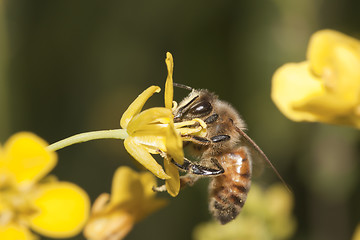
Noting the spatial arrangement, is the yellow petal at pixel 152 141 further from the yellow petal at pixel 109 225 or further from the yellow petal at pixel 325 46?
Answer: the yellow petal at pixel 325 46

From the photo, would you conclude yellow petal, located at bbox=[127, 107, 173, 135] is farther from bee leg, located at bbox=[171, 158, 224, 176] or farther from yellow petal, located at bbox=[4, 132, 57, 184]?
yellow petal, located at bbox=[4, 132, 57, 184]

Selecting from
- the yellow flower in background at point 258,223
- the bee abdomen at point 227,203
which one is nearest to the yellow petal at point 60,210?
the bee abdomen at point 227,203

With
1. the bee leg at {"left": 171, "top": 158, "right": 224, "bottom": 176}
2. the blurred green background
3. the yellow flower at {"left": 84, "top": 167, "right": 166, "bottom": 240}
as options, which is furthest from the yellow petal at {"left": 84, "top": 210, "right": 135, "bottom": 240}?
the blurred green background

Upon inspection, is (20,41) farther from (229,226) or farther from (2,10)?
(229,226)

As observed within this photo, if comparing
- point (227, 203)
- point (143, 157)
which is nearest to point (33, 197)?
point (143, 157)

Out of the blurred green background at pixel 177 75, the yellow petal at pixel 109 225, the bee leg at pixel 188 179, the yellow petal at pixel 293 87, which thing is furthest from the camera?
the blurred green background at pixel 177 75

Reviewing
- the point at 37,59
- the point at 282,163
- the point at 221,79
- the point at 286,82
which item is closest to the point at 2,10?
the point at 37,59
